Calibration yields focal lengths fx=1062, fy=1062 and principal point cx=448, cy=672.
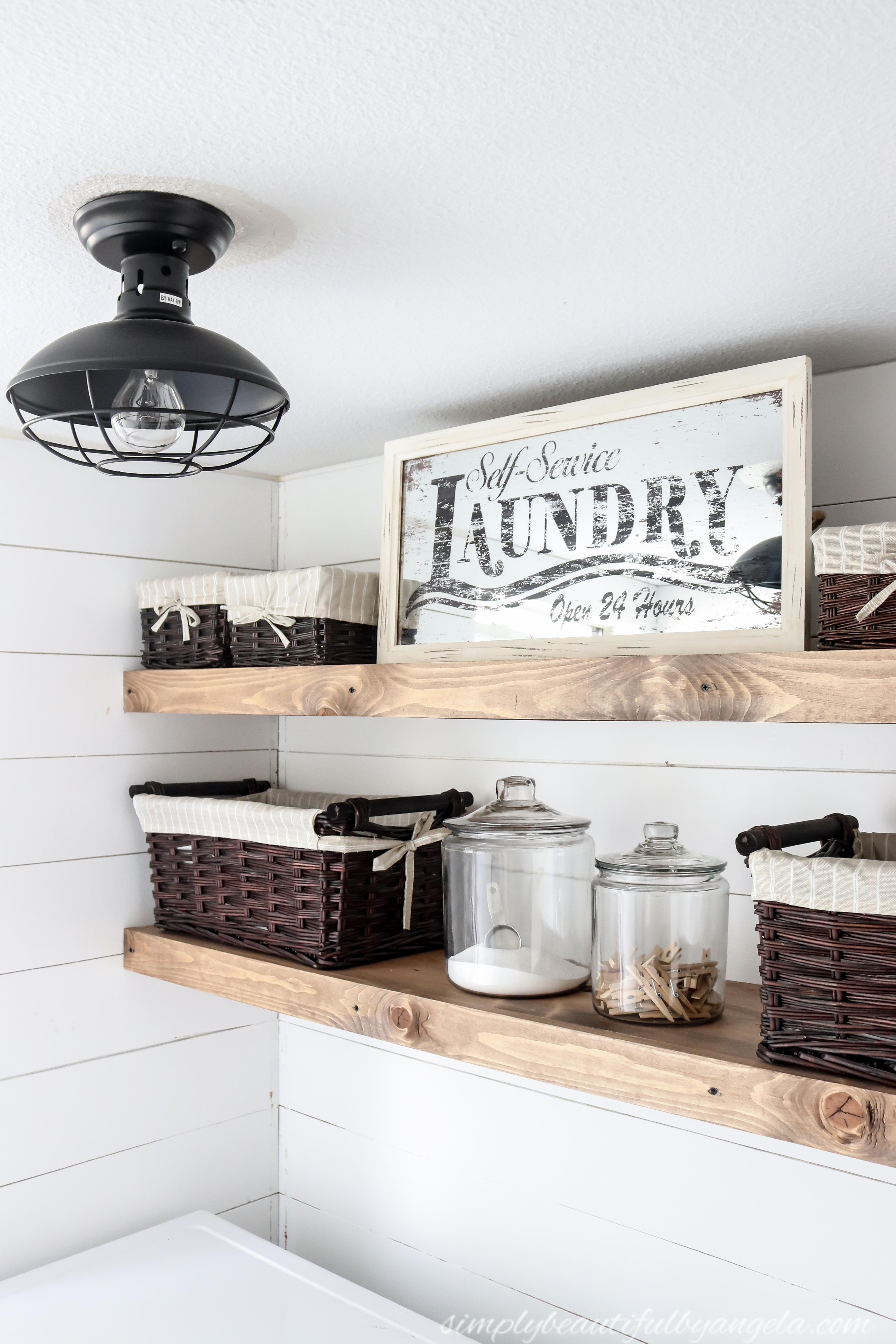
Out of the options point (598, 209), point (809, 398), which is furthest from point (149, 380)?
point (809, 398)

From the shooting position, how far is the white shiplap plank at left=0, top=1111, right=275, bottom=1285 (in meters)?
1.60

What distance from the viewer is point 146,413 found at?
984 millimetres

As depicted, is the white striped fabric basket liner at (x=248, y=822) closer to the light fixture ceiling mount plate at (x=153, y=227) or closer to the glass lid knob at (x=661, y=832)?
the glass lid knob at (x=661, y=832)

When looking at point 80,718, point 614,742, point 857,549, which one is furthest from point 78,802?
point 857,549

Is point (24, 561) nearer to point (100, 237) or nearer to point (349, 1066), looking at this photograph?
point (100, 237)

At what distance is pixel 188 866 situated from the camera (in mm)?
1662

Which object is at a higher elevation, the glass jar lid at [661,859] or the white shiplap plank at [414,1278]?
the glass jar lid at [661,859]

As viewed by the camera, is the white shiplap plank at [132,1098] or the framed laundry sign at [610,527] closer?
the framed laundry sign at [610,527]

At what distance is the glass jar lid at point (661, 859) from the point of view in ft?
3.90

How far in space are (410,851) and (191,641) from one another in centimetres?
50

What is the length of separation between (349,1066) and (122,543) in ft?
3.23

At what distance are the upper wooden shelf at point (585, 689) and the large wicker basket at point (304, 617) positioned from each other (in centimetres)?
5

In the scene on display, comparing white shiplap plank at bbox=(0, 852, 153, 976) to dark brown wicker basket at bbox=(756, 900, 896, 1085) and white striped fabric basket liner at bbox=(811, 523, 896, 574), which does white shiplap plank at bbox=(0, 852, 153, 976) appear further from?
white striped fabric basket liner at bbox=(811, 523, 896, 574)

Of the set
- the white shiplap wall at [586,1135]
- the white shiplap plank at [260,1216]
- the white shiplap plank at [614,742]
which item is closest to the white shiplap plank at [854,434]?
the white shiplap wall at [586,1135]
